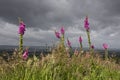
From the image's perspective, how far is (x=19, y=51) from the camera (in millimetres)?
8570

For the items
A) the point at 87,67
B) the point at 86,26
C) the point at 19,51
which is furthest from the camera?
the point at 86,26

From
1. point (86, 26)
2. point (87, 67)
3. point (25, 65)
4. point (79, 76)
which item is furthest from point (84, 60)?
point (25, 65)

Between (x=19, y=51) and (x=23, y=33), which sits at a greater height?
(x=23, y=33)

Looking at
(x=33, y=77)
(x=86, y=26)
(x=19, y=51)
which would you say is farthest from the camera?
(x=86, y=26)

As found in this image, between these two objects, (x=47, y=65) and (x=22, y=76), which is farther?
(x=47, y=65)

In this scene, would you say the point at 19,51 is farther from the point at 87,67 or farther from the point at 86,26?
the point at 86,26

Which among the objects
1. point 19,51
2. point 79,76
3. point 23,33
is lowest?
point 79,76

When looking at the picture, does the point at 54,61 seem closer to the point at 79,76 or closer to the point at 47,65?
the point at 47,65

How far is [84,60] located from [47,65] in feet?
9.70

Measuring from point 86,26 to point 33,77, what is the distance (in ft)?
16.5

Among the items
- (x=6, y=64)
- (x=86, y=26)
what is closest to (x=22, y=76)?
(x=6, y=64)

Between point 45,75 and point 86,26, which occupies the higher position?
point 86,26

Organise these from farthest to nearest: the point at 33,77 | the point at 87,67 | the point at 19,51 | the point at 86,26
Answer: the point at 86,26 < the point at 87,67 < the point at 19,51 < the point at 33,77

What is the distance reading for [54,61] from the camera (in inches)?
348
